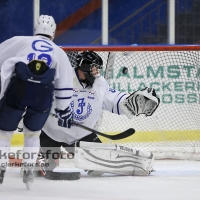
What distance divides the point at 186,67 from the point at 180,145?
0.57 meters

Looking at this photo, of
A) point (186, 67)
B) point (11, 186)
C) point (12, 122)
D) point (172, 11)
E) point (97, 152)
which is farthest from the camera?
point (172, 11)

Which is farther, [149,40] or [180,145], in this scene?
[149,40]

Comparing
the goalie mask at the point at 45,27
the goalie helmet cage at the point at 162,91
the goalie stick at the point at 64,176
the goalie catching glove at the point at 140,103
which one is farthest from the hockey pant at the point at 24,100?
the goalie helmet cage at the point at 162,91

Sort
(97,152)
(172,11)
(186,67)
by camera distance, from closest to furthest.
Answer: (97,152)
(186,67)
(172,11)

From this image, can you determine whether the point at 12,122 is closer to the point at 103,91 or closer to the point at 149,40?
the point at 103,91

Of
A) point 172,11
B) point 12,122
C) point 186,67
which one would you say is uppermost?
point 172,11

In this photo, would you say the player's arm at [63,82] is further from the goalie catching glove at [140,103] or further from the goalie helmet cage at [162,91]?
the goalie helmet cage at [162,91]

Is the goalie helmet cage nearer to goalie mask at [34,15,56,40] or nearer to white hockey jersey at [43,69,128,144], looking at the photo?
white hockey jersey at [43,69,128,144]

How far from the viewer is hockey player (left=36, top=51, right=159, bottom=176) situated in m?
4.29

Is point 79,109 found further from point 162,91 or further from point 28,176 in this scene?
point 162,91

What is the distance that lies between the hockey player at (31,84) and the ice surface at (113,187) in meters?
0.17

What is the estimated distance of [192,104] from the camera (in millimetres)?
5223

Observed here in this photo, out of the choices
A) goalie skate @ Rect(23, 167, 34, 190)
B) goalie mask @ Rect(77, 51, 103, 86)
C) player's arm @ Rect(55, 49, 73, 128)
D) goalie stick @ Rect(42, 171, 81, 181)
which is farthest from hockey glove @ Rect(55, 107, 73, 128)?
goalie mask @ Rect(77, 51, 103, 86)

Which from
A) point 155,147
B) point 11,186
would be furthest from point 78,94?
point 155,147
